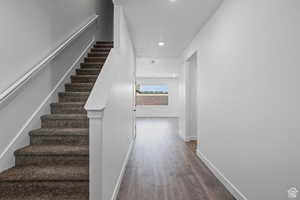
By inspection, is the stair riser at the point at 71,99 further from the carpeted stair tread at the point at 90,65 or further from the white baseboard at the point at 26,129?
the carpeted stair tread at the point at 90,65

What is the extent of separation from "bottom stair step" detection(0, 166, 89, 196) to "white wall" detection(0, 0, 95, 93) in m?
0.88

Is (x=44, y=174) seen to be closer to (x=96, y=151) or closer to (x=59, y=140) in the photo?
(x=59, y=140)

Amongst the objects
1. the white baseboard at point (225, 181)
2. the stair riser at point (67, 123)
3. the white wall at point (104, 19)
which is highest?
the white wall at point (104, 19)

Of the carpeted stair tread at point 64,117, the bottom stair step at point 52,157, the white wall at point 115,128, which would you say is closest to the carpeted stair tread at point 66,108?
the carpeted stair tread at point 64,117

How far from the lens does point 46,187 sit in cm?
177

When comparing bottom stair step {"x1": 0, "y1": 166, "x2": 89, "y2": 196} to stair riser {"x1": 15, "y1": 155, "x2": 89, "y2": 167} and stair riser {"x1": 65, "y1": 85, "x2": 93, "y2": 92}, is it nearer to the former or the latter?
stair riser {"x1": 15, "y1": 155, "x2": 89, "y2": 167}

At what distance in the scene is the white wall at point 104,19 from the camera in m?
5.38

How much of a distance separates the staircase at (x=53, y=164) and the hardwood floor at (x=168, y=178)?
0.64 metres

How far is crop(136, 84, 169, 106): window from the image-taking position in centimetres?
1162

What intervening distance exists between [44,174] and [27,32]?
1685mm

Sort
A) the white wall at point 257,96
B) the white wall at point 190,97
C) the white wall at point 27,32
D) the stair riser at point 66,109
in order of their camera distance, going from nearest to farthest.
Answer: the white wall at point 257,96 → the white wall at point 27,32 → the stair riser at point 66,109 → the white wall at point 190,97

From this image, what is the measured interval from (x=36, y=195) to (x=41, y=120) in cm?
106

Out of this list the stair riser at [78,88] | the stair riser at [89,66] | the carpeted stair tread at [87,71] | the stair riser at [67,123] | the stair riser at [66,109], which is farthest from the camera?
the stair riser at [89,66]

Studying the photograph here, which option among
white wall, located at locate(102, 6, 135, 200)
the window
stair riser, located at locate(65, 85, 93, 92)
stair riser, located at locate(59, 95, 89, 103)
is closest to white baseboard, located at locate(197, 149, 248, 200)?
white wall, located at locate(102, 6, 135, 200)
